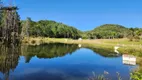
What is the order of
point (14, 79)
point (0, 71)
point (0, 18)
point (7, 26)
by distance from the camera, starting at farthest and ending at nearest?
point (0, 18), point (7, 26), point (0, 71), point (14, 79)

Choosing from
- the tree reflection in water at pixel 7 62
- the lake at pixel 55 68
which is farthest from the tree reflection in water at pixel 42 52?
the lake at pixel 55 68

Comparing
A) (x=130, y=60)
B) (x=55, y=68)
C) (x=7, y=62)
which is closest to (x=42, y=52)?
(x=7, y=62)

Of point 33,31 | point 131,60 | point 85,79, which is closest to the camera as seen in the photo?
point 85,79

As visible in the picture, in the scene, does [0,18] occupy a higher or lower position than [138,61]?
higher

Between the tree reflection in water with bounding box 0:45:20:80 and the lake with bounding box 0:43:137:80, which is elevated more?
the tree reflection in water with bounding box 0:45:20:80

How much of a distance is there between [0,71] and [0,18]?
259 feet

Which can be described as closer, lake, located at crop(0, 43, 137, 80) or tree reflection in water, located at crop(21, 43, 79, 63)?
lake, located at crop(0, 43, 137, 80)

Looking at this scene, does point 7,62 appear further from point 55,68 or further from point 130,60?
point 130,60

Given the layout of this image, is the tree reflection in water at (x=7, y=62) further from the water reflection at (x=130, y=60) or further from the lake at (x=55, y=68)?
the water reflection at (x=130, y=60)

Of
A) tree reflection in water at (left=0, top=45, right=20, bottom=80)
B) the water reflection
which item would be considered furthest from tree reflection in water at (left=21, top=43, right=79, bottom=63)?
the water reflection

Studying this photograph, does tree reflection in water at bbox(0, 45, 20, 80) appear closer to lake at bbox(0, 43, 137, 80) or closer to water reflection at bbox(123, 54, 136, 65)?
lake at bbox(0, 43, 137, 80)

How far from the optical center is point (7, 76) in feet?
101

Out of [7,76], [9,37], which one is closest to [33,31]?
[9,37]

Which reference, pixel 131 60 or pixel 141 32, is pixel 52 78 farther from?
pixel 141 32
